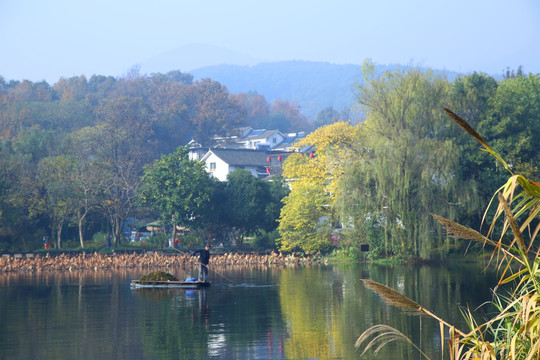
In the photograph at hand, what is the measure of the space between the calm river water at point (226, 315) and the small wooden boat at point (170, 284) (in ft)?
1.04

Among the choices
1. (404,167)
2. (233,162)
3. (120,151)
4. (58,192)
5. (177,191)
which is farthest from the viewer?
(233,162)

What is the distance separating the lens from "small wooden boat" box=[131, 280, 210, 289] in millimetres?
26531

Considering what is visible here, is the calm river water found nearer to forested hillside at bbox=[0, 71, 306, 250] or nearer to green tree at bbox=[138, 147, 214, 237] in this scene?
forested hillside at bbox=[0, 71, 306, 250]

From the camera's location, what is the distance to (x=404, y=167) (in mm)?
37812

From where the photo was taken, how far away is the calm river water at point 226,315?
15102 millimetres

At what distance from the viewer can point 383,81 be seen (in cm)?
3988

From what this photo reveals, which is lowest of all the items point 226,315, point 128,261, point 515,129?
point 226,315

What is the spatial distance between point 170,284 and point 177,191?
2023 cm

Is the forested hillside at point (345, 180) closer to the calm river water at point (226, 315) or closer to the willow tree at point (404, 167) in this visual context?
the willow tree at point (404, 167)

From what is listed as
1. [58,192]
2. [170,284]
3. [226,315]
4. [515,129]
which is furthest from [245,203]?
[226,315]

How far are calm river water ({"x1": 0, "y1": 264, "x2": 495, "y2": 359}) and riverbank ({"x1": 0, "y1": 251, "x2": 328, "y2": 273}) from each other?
465cm

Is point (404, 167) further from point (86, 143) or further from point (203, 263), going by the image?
point (86, 143)

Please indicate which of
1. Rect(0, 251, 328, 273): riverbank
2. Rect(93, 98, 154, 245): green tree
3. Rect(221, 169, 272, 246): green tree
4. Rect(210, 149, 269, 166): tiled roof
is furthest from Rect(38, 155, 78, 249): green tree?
Rect(210, 149, 269, 166): tiled roof

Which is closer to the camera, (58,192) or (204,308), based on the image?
(204,308)
